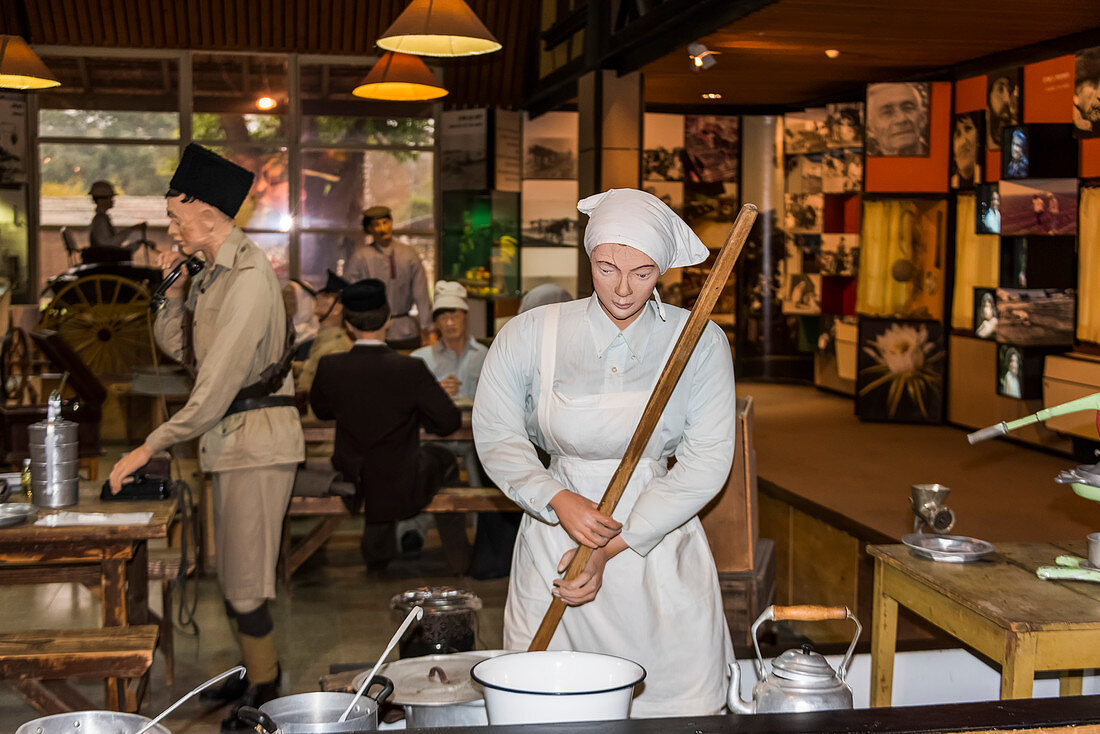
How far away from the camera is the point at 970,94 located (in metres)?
8.54

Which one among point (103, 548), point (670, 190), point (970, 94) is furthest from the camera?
point (670, 190)

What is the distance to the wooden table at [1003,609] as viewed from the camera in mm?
2326

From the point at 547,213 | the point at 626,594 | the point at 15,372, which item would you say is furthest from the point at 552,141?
the point at 626,594

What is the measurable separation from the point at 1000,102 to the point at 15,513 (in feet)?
22.5

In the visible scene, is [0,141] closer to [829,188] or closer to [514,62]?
[514,62]

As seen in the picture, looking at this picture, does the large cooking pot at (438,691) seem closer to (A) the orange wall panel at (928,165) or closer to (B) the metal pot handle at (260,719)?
(B) the metal pot handle at (260,719)

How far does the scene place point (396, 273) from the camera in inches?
386

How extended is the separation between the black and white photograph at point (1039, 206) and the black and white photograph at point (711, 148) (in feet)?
16.4

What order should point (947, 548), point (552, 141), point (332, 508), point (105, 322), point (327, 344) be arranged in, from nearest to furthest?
point (947, 548) < point (332, 508) < point (327, 344) < point (105, 322) < point (552, 141)

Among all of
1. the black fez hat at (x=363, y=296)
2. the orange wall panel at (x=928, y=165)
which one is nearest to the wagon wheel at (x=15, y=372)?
the black fez hat at (x=363, y=296)

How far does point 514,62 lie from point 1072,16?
6929 millimetres

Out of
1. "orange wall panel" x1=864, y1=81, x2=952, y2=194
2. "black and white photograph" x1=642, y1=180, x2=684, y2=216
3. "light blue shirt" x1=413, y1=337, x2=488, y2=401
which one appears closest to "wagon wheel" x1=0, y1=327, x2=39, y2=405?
"light blue shirt" x1=413, y1=337, x2=488, y2=401

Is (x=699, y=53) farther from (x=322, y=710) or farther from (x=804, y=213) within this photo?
(x=322, y=710)

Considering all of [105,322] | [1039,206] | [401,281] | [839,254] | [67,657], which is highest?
[1039,206]
